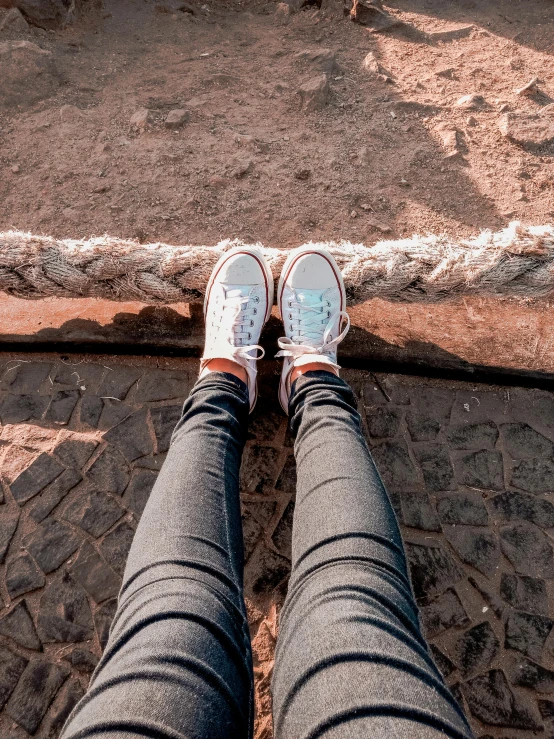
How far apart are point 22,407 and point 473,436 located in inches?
66.5

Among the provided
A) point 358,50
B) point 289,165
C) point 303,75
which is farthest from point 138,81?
point 358,50

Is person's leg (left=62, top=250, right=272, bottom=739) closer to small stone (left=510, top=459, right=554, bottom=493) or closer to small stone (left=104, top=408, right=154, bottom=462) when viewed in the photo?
small stone (left=104, top=408, right=154, bottom=462)

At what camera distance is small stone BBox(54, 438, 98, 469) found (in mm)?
1847

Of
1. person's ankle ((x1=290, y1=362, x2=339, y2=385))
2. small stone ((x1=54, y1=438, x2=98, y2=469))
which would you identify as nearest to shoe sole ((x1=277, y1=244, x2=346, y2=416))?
person's ankle ((x1=290, y1=362, x2=339, y2=385))

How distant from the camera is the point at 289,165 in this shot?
2.91m

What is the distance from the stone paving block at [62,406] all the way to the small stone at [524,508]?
1550 mm

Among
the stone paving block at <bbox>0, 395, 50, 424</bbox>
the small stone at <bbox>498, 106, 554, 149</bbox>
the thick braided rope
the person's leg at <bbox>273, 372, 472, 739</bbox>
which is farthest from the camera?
the small stone at <bbox>498, 106, 554, 149</bbox>

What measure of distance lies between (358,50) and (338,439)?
322cm

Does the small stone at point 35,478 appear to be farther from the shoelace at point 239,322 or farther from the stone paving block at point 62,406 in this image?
the shoelace at point 239,322

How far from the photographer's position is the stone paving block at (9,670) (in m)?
1.47

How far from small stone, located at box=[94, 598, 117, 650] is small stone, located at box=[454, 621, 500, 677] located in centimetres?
102

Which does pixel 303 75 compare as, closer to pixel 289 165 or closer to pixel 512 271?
pixel 289 165

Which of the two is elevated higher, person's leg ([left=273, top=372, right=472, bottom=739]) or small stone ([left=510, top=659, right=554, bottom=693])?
person's leg ([left=273, top=372, right=472, bottom=739])

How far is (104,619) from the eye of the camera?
5.16ft
